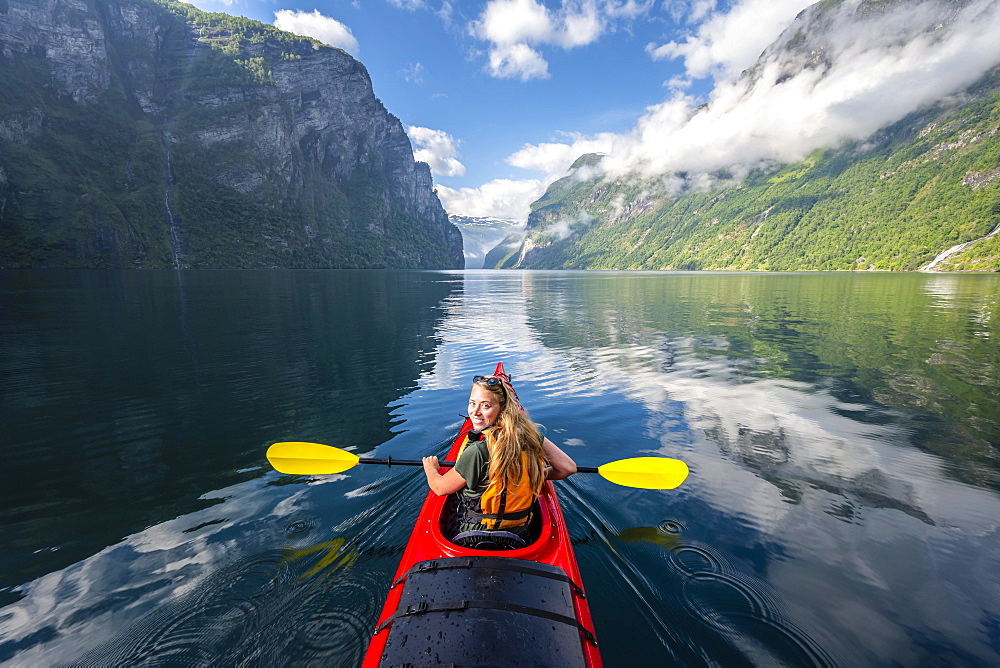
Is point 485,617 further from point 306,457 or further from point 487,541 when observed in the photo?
point 306,457

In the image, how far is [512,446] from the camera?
3994 mm

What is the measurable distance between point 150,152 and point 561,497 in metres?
193

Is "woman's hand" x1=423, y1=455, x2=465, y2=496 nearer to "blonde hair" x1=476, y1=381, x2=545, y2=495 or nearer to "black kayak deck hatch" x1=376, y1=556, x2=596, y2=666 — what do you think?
"blonde hair" x1=476, y1=381, x2=545, y2=495

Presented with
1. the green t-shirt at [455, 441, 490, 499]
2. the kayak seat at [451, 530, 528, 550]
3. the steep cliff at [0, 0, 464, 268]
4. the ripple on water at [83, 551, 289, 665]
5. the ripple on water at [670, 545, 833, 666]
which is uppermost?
the steep cliff at [0, 0, 464, 268]

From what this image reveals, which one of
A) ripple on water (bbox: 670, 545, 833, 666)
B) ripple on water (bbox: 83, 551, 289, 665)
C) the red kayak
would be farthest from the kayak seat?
ripple on water (bbox: 83, 551, 289, 665)

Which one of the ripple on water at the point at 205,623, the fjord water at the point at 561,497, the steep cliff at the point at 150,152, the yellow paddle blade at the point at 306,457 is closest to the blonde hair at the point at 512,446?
the fjord water at the point at 561,497

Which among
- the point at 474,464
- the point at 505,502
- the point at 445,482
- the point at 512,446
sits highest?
the point at 512,446

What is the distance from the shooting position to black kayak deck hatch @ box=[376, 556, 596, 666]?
114 inches

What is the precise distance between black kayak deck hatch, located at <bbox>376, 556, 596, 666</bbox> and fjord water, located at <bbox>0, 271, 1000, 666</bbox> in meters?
1.56

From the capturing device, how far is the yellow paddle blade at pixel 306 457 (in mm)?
7234

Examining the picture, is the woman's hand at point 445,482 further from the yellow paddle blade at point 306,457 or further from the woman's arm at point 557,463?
the yellow paddle blade at point 306,457

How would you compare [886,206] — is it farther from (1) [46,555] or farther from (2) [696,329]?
(1) [46,555]

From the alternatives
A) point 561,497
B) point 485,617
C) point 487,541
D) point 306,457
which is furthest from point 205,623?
point 561,497

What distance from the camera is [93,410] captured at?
Result: 1123cm
